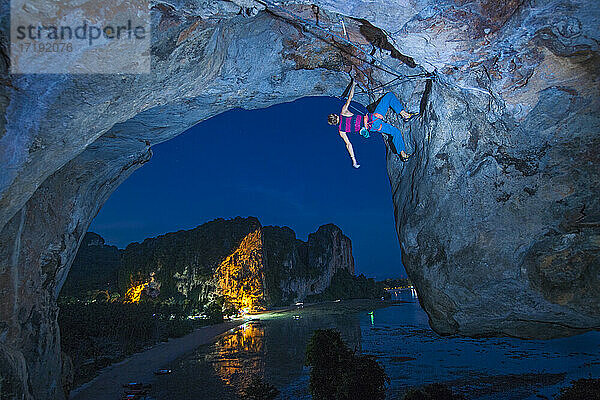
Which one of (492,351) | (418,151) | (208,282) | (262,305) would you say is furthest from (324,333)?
(262,305)

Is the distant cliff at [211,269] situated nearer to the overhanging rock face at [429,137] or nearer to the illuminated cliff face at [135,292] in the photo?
the illuminated cliff face at [135,292]

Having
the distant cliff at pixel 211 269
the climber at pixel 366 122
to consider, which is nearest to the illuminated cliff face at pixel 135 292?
the distant cliff at pixel 211 269

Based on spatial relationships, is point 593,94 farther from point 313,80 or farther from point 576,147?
point 313,80

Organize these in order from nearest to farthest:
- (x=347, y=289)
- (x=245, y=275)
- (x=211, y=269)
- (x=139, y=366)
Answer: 1. (x=139, y=366)
2. (x=211, y=269)
3. (x=245, y=275)
4. (x=347, y=289)

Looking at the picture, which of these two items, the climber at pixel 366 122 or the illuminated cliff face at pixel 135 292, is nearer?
the climber at pixel 366 122

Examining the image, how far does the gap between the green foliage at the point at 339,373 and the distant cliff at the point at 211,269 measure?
37.2 meters

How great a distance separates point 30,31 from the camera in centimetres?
378

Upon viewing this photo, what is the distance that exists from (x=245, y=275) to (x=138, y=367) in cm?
3036

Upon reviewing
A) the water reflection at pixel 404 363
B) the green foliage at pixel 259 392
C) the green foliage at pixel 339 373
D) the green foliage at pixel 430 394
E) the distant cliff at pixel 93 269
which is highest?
the distant cliff at pixel 93 269

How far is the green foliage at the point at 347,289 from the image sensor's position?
6906 centimetres

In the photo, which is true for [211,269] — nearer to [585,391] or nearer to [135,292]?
[135,292]

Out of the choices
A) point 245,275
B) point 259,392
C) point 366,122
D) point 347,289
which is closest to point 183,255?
point 245,275
